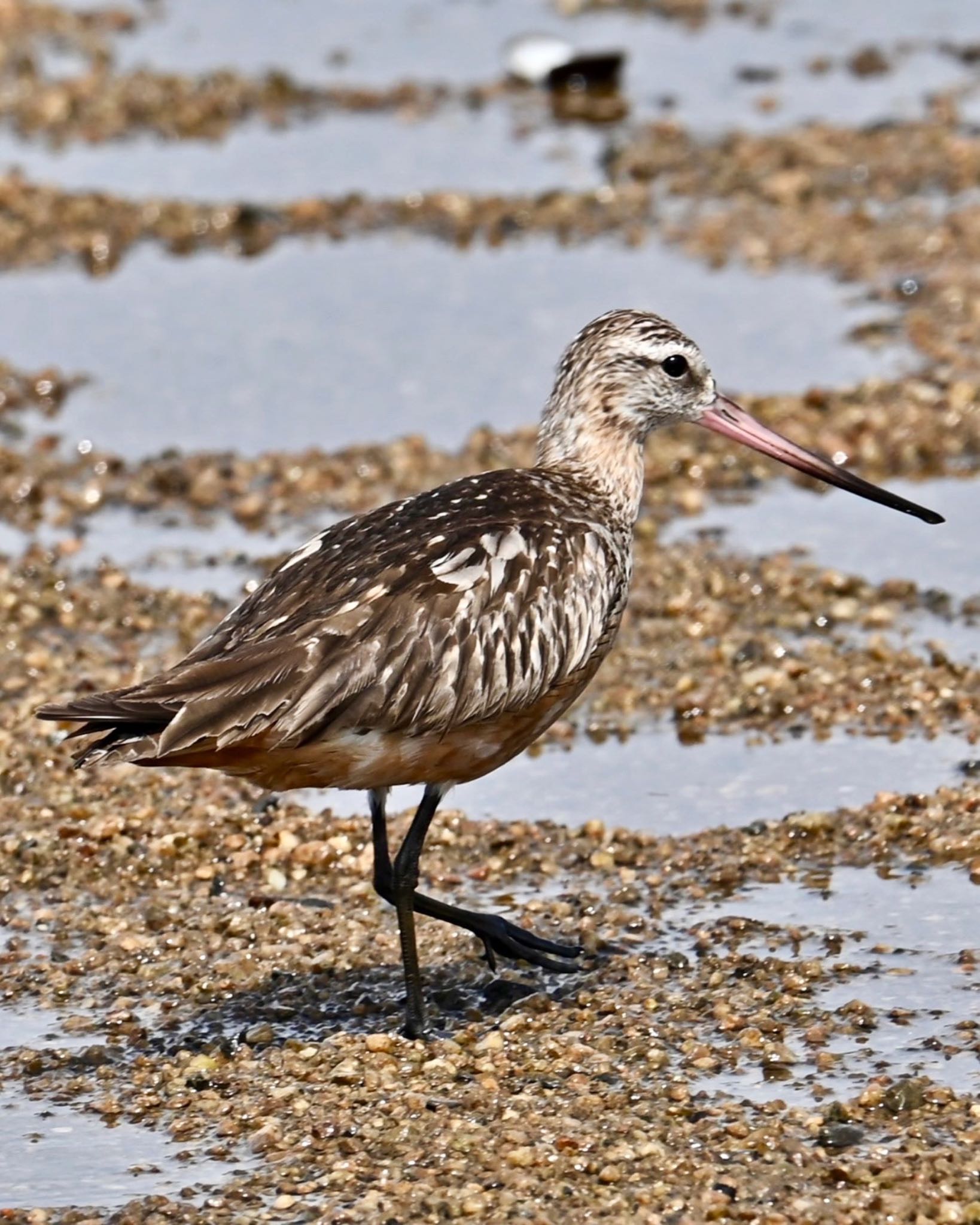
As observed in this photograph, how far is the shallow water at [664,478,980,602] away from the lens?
30.9 feet

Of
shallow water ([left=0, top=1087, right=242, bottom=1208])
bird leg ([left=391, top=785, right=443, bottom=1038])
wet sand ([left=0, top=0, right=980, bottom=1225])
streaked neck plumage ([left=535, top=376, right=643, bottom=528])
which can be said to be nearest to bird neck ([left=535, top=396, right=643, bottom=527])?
streaked neck plumage ([left=535, top=376, right=643, bottom=528])

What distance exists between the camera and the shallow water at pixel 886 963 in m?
6.04

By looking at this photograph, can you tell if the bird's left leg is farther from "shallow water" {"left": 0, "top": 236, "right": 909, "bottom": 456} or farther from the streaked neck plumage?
"shallow water" {"left": 0, "top": 236, "right": 909, "bottom": 456}

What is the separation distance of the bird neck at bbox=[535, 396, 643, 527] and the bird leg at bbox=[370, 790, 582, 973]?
1.32 meters

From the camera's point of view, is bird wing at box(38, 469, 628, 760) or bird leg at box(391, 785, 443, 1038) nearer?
bird wing at box(38, 469, 628, 760)

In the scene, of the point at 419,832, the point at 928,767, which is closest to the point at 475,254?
the point at 928,767

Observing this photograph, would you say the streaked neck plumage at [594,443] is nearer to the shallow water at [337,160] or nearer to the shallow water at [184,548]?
the shallow water at [184,548]

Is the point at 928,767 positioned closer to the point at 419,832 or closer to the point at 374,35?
the point at 419,832

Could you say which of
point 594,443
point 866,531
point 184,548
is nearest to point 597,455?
point 594,443

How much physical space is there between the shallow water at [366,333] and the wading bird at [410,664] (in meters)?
3.96

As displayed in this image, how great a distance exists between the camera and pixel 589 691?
8.61m

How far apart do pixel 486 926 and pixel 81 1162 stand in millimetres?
1506

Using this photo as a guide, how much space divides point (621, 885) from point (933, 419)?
12.6 ft

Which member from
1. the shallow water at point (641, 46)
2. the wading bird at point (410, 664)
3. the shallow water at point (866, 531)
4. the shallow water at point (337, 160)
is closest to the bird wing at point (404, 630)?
the wading bird at point (410, 664)
